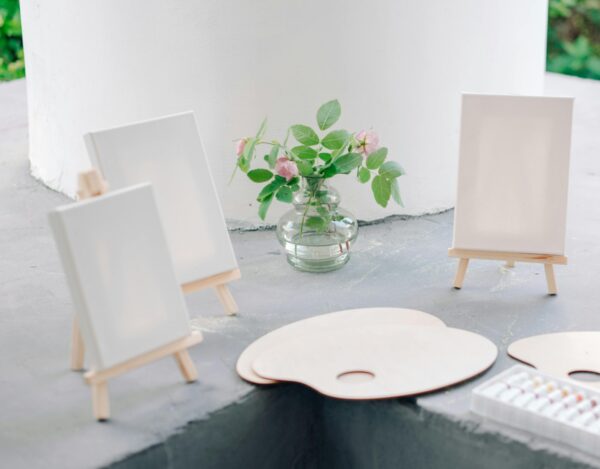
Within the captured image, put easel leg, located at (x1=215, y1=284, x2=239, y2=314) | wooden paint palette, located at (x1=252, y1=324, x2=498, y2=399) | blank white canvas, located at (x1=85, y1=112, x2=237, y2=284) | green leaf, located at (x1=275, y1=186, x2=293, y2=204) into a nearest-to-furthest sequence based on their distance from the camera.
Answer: wooden paint palette, located at (x1=252, y1=324, x2=498, y2=399)
blank white canvas, located at (x1=85, y1=112, x2=237, y2=284)
easel leg, located at (x1=215, y1=284, x2=239, y2=314)
green leaf, located at (x1=275, y1=186, x2=293, y2=204)

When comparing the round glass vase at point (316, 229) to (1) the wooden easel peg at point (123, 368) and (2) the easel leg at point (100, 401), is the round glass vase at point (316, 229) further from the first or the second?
(2) the easel leg at point (100, 401)

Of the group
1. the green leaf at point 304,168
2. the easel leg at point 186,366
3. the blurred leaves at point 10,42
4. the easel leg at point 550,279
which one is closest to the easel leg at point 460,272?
the easel leg at point 550,279

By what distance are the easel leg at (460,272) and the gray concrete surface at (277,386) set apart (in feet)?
0.09

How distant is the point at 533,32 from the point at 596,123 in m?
0.74

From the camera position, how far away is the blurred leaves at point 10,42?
15.2ft

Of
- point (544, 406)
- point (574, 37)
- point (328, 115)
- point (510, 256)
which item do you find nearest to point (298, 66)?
point (328, 115)

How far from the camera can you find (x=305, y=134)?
2230 mm

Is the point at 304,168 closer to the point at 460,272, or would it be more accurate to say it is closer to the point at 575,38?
the point at 460,272

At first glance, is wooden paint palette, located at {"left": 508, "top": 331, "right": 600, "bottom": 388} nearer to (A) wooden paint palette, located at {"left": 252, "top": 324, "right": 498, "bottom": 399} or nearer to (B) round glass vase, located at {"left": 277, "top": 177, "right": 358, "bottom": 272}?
(A) wooden paint palette, located at {"left": 252, "top": 324, "right": 498, "bottom": 399}

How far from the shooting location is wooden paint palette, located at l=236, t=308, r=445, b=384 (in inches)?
75.8

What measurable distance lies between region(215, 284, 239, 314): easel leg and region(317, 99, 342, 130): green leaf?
0.43 metres

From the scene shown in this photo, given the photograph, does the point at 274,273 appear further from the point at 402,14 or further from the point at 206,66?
the point at 402,14

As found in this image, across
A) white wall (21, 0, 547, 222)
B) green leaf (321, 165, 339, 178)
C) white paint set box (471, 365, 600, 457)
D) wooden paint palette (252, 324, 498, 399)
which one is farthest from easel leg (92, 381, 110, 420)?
white wall (21, 0, 547, 222)

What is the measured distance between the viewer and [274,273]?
7.56 ft
